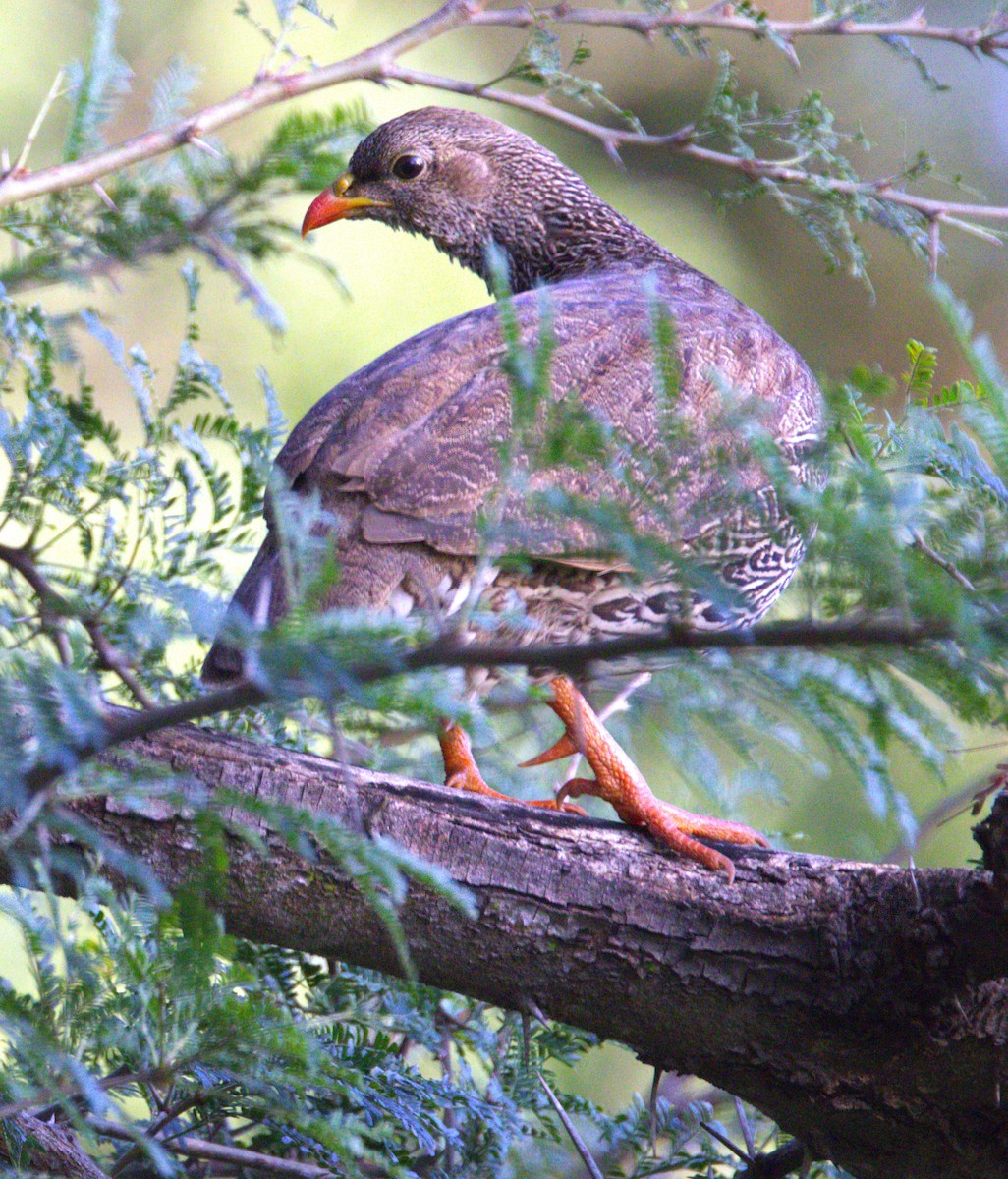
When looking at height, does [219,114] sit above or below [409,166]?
above

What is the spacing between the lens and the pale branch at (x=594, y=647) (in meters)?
0.99

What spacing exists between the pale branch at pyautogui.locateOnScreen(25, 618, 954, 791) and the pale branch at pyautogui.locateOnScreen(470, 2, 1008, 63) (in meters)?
1.93

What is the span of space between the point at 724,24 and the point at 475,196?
5.42 feet

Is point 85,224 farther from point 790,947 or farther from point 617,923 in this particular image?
point 790,947

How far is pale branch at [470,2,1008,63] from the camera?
2.66 metres

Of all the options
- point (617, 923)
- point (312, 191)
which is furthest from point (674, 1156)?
point (312, 191)

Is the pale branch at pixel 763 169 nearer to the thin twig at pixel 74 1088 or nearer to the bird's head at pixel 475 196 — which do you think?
the bird's head at pixel 475 196

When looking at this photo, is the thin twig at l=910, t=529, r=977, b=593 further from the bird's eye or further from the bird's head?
the bird's eye

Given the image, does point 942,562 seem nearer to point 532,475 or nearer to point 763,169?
point 532,475

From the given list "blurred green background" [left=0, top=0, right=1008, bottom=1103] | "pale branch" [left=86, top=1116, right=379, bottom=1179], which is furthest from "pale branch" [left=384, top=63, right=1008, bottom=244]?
"blurred green background" [left=0, top=0, right=1008, bottom=1103]

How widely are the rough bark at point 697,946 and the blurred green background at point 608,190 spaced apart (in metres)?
4.27

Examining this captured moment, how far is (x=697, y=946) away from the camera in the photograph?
6.77 ft

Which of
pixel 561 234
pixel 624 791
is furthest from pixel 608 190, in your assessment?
pixel 624 791

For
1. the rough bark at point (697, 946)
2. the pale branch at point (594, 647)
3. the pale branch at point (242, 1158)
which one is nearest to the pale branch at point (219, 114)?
the pale branch at point (594, 647)
